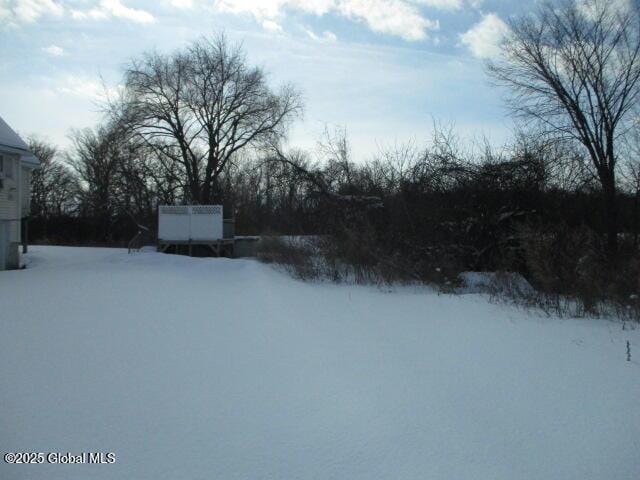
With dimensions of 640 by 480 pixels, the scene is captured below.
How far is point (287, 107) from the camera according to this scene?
29.3m

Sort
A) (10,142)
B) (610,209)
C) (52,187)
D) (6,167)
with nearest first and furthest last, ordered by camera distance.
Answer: (610,209) < (10,142) < (6,167) < (52,187)

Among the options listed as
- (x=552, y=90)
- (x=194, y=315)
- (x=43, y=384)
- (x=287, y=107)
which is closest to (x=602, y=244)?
(x=552, y=90)

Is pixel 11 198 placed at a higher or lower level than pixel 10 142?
lower

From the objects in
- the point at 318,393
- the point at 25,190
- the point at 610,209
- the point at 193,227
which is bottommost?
the point at 318,393

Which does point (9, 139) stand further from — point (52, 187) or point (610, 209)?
point (52, 187)

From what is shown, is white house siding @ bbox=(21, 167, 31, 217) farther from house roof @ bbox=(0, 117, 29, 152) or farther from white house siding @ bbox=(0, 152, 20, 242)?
white house siding @ bbox=(0, 152, 20, 242)

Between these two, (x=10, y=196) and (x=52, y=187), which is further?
(x=52, y=187)

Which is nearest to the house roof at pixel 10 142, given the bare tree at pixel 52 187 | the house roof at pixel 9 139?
the house roof at pixel 9 139

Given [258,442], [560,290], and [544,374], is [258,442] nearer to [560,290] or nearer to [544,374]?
[544,374]

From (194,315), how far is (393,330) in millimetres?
3021

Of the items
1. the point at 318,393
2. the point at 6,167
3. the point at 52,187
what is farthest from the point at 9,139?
the point at 52,187

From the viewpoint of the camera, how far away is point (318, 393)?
4.18 meters

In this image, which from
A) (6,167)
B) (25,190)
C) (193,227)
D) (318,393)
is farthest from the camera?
(25,190)

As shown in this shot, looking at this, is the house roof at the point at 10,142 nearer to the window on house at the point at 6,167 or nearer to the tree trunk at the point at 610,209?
the window on house at the point at 6,167
